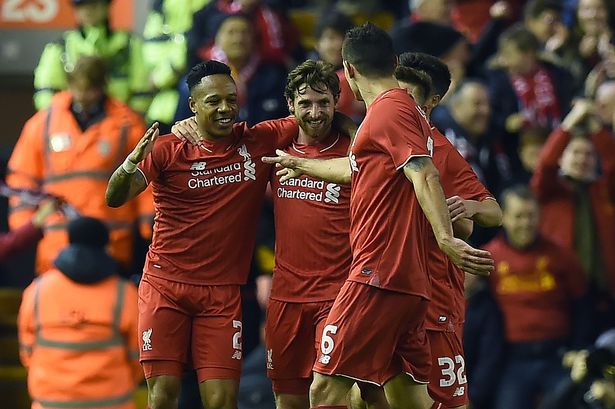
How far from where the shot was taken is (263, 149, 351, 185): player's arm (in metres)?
9.32

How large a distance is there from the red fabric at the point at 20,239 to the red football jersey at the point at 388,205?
487 centimetres

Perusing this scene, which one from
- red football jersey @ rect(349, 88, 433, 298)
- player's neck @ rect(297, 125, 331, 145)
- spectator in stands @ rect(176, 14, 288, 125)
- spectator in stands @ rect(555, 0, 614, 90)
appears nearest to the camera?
red football jersey @ rect(349, 88, 433, 298)

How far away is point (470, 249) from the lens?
8453mm

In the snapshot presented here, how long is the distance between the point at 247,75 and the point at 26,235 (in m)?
2.01

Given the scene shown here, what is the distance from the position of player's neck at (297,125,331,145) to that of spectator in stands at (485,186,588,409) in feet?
10.8

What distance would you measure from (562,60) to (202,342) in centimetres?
547

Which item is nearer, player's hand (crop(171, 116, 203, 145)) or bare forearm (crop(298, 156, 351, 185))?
bare forearm (crop(298, 156, 351, 185))

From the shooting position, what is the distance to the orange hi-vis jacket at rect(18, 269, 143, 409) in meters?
11.8

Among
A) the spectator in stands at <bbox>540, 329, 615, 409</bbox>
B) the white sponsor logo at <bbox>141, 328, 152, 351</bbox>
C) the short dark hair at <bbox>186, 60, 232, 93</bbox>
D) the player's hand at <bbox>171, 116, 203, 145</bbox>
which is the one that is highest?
the short dark hair at <bbox>186, 60, 232, 93</bbox>

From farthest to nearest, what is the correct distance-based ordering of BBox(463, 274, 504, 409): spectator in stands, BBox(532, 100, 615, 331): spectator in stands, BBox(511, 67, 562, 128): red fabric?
BBox(511, 67, 562, 128): red fabric, BBox(532, 100, 615, 331): spectator in stands, BBox(463, 274, 504, 409): spectator in stands

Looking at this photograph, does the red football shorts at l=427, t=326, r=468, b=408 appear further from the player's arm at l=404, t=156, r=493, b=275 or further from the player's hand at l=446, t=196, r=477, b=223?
the player's arm at l=404, t=156, r=493, b=275

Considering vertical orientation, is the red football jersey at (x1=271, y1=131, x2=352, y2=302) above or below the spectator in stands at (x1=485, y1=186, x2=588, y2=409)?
above

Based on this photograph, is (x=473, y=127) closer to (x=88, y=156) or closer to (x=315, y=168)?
(x=88, y=156)

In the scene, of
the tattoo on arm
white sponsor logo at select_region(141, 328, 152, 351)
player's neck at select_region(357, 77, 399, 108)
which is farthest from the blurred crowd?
the tattoo on arm
